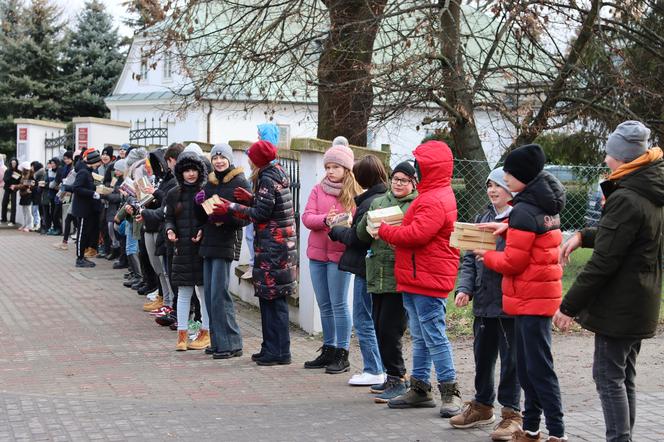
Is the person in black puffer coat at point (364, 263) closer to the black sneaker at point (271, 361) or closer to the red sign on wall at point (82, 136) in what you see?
the black sneaker at point (271, 361)

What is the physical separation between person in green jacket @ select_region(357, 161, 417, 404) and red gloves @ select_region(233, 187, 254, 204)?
61.6 inches

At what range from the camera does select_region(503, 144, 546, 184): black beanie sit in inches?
231

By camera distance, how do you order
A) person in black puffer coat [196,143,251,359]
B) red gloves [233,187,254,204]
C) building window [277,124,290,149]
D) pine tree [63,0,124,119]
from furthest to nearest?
pine tree [63,0,124,119]
building window [277,124,290,149]
person in black puffer coat [196,143,251,359]
red gloves [233,187,254,204]

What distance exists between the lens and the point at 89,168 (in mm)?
15953

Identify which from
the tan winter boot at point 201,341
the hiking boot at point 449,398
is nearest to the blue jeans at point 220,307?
the tan winter boot at point 201,341

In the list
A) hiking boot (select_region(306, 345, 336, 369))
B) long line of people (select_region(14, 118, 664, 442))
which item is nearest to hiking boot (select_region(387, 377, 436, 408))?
long line of people (select_region(14, 118, 664, 442))

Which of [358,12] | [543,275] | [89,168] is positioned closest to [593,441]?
[543,275]

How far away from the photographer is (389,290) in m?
7.20

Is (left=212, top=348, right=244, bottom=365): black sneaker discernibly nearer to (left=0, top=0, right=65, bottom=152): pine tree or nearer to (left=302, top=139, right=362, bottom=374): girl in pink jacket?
(left=302, top=139, right=362, bottom=374): girl in pink jacket

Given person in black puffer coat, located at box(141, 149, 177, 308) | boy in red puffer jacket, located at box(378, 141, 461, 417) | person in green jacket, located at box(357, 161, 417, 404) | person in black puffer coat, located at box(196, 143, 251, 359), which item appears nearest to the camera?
boy in red puffer jacket, located at box(378, 141, 461, 417)

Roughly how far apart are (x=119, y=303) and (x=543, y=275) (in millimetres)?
7546

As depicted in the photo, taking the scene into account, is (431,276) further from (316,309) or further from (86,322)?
(86,322)

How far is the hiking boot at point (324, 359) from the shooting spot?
848cm

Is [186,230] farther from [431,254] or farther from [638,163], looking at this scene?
[638,163]
